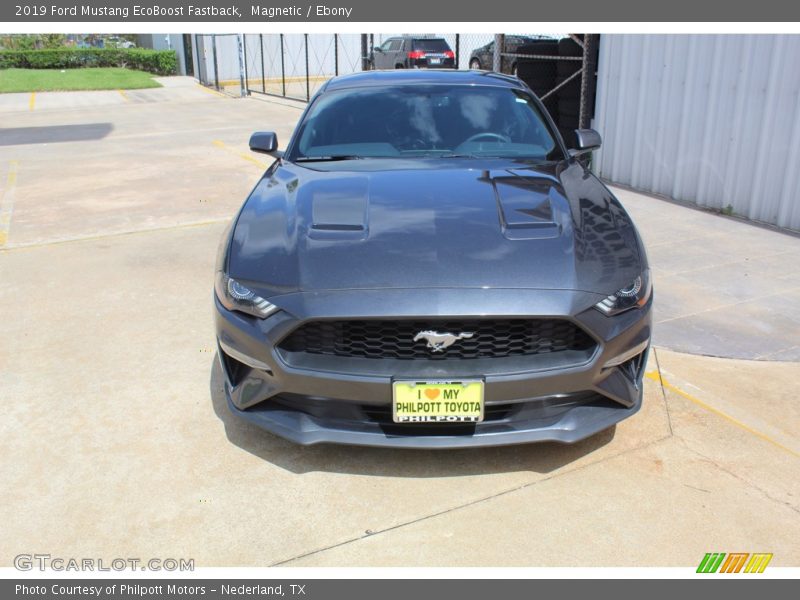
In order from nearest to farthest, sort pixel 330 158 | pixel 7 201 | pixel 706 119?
1. pixel 330 158
2. pixel 706 119
3. pixel 7 201

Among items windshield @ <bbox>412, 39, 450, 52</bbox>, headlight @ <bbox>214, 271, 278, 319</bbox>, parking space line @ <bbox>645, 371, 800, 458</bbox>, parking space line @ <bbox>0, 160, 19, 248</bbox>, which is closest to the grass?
windshield @ <bbox>412, 39, 450, 52</bbox>

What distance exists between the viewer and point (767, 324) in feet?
15.4

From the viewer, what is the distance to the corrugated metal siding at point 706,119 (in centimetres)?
680

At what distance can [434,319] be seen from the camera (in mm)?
2732

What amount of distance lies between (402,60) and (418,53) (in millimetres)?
616

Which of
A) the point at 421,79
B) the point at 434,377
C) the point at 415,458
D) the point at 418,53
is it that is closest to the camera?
the point at 434,377

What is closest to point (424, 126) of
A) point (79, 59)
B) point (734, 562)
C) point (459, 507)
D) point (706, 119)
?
point (459, 507)

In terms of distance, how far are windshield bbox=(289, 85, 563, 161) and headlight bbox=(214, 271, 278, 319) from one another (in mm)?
1435

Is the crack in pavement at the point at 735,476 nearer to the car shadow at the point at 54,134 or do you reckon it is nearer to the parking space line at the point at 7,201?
the parking space line at the point at 7,201

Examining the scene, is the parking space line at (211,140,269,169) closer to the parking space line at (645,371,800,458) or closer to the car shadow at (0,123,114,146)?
the car shadow at (0,123,114,146)

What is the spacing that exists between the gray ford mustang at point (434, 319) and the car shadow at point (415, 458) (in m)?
0.31

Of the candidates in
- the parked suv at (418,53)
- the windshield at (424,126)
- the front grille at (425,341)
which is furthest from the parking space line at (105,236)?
the parked suv at (418,53)

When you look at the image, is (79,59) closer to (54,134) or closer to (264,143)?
(54,134)

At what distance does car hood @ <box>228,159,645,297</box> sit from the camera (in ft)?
9.43
